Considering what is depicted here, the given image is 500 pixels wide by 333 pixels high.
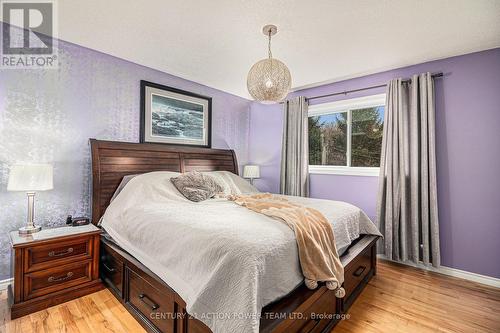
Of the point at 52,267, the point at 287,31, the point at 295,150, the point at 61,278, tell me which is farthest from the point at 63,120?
the point at 295,150

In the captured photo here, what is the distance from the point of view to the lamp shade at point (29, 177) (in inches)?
74.8

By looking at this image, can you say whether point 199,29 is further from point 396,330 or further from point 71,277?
point 396,330

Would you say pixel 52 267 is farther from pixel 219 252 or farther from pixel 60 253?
pixel 219 252

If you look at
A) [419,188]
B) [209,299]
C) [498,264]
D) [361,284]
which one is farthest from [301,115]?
[209,299]

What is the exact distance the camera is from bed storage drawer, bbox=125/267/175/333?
1.52 m

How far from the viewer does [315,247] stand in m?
1.54

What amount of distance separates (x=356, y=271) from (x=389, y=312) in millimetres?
368

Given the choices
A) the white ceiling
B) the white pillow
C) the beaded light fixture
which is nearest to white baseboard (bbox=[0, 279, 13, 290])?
the white pillow

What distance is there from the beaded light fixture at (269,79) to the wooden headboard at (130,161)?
1641 mm

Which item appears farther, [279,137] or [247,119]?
[247,119]

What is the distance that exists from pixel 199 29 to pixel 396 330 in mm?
2984

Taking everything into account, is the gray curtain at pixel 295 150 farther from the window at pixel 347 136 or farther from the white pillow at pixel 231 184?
the white pillow at pixel 231 184

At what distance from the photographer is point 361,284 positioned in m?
2.30

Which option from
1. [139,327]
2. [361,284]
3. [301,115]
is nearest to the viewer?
[139,327]
